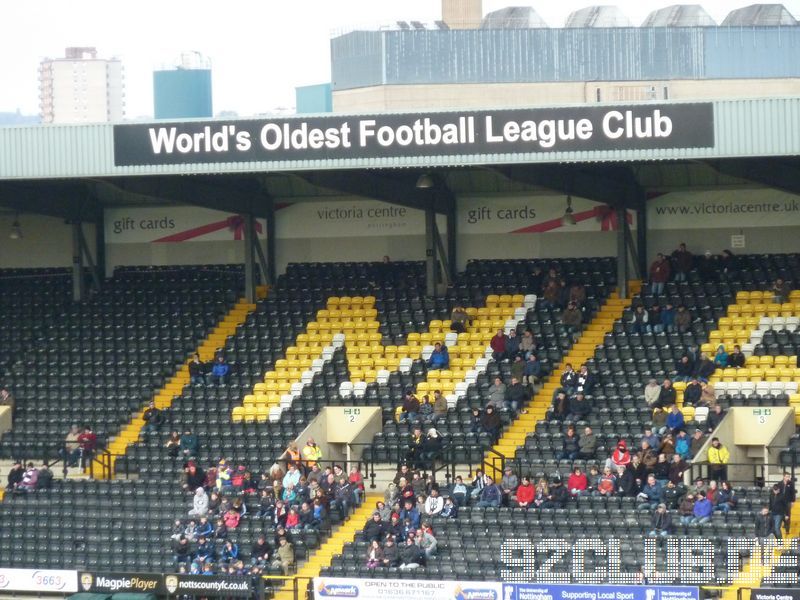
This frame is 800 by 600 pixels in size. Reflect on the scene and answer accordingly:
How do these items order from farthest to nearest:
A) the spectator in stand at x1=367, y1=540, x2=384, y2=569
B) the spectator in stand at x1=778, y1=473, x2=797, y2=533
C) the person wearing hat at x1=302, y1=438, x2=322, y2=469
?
1. the person wearing hat at x1=302, y1=438, x2=322, y2=469
2. the spectator in stand at x1=367, y1=540, x2=384, y2=569
3. the spectator in stand at x1=778, y1=473, x2=797, y2=533

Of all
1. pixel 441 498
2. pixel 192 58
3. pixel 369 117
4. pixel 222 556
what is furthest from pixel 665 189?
pixel 192 58

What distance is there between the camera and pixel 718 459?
79.7 feet

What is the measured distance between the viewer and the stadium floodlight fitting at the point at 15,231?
1357 inches

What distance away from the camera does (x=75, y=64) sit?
16938 centimetres

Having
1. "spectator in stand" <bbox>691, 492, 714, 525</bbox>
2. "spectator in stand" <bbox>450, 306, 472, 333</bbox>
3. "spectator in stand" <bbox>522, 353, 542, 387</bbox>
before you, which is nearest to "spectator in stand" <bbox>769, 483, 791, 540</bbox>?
"spectator in stand" <bbox>691, 492, 714, 525</bbox>

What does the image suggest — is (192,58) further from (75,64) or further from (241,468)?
(75,64)

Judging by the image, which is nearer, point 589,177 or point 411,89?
point 589,177

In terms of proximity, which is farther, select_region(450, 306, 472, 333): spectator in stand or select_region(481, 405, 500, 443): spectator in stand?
select_region(450, 306, 472, 333): spectator in stand

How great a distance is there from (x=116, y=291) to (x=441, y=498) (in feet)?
40.3

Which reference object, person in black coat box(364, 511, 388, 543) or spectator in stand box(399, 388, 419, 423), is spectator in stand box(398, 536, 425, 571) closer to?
person in black coat box(364, 511, 388, 543)

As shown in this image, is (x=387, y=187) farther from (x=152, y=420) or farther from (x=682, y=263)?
(x=152, y=420)

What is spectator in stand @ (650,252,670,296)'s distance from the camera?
29.8m

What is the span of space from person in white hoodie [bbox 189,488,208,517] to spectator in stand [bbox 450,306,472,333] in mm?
6337

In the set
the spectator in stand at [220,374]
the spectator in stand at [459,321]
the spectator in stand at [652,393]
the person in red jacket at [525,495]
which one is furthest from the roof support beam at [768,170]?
the spectator in stand at [220,374]
